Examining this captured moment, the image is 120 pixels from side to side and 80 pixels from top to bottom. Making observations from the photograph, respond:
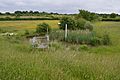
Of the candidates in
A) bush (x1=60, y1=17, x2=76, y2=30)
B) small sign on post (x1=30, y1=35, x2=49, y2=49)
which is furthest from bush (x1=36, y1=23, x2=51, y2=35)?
small sign on post (x1=30, y1=35, x2=49, y2=49)

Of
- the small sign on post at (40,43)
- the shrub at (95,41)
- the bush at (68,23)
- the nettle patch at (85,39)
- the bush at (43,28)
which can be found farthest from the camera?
the bush at (43,28)

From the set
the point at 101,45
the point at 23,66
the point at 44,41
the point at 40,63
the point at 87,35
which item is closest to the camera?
the point at 23,66

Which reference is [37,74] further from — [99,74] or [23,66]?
[99,74]

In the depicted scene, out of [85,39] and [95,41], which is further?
[85,39]

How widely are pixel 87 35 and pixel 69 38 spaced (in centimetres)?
191

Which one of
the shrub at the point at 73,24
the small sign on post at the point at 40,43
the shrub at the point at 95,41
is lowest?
the shrub at the point at 95,41

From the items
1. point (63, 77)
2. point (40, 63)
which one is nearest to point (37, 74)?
point (63, 77)

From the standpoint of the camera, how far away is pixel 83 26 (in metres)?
36.5

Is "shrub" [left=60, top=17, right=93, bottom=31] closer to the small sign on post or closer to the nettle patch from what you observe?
the nettle patch

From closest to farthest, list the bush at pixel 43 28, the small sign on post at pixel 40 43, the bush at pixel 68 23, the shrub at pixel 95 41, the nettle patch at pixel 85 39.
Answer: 1. the small sign on post at pixel 40 43
2. the shrub at pixel 95 41
3. the nettle patch at pixel 85 39
4. the bush at pixel 68 23
5. the bush at pixel 43 28

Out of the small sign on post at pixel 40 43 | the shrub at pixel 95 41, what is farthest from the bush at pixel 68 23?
the small sign on post at pixel 40 43

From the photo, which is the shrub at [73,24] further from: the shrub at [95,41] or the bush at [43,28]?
the shrub at [95,41]

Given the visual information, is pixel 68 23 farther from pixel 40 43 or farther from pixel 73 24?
pixel 40 43

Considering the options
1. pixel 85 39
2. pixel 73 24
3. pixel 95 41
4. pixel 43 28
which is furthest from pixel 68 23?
pixel 95 41
